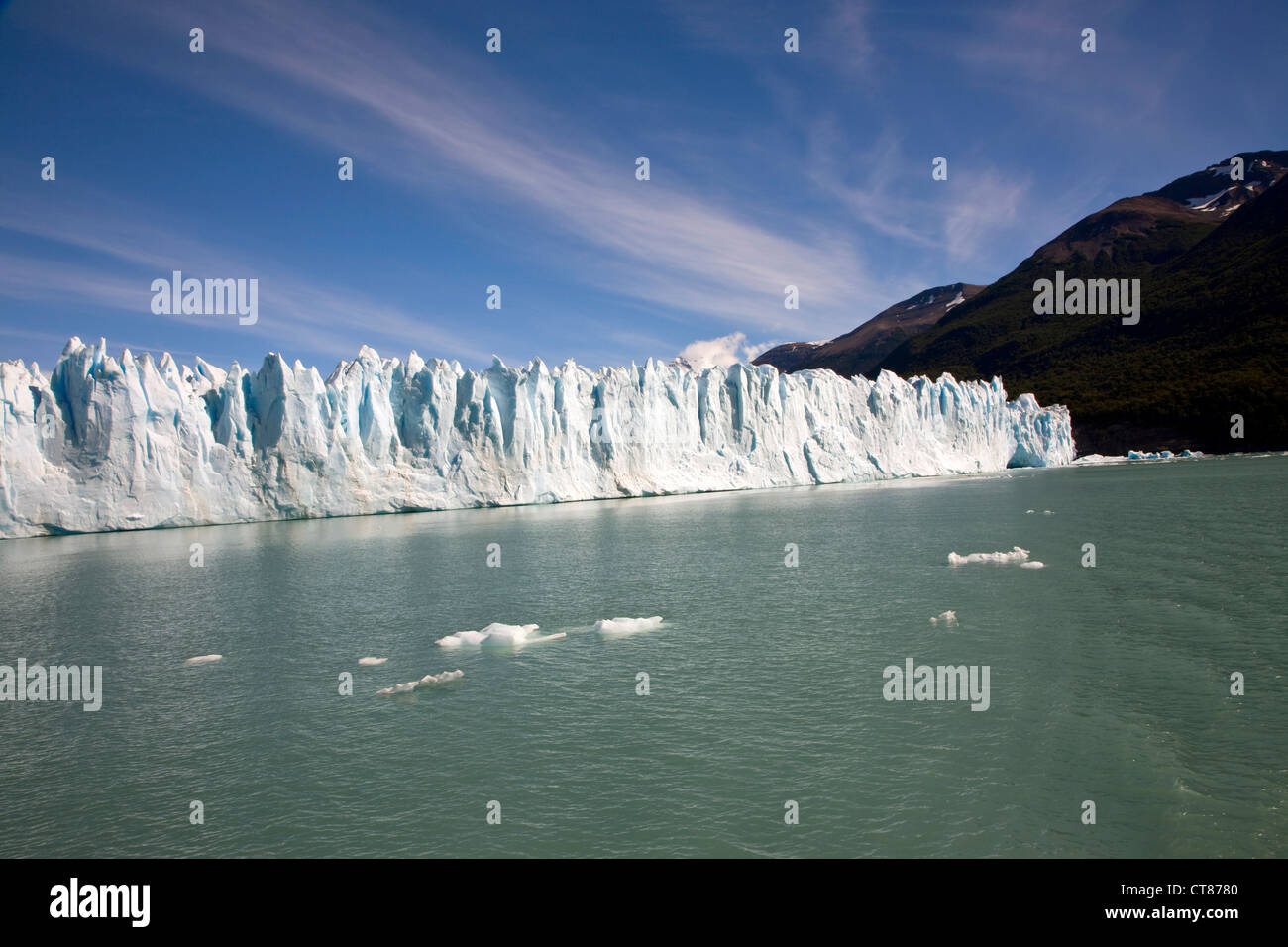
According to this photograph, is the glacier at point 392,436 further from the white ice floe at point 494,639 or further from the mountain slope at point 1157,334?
the mountain slope at point 1157,334

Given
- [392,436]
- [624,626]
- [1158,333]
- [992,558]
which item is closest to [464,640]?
[624,626]

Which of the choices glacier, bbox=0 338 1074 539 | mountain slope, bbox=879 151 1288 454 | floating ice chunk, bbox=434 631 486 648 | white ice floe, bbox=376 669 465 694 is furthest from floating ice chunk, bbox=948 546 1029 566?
mountain slope, bbox=879 151 1288 454

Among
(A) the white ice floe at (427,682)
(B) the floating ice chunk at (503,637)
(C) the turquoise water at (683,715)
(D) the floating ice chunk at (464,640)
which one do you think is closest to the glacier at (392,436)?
(C) the turquoise water at (683,715)

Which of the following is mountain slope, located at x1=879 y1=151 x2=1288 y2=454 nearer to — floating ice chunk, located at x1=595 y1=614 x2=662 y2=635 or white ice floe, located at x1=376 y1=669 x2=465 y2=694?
floating ice chunk, located at x1=595 y1=614 x2=662 y2=635
